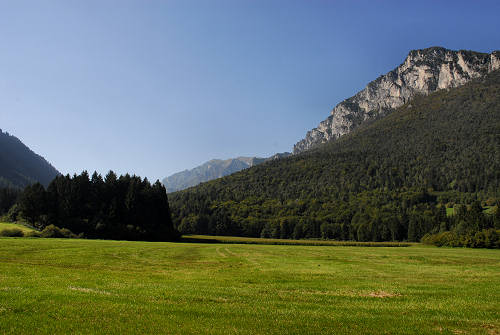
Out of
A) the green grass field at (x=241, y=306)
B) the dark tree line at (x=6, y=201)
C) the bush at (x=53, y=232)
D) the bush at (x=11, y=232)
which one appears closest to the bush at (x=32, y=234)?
the bush at (x=53, y=232)

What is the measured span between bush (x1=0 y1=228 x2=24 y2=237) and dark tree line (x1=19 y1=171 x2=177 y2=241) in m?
19.8

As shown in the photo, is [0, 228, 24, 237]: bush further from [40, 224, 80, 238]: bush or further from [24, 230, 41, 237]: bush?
[40, 224, 80, 238]: bush

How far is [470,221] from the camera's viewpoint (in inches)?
4968

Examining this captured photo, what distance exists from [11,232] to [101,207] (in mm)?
32352

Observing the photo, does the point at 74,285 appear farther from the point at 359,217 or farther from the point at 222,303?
the point at 359,217

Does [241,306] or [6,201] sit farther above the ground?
[6,201]

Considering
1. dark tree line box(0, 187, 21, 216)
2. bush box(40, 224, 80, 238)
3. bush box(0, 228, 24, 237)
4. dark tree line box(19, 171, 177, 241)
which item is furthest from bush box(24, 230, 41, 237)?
dark tree line box(0, 187, 21, 216)

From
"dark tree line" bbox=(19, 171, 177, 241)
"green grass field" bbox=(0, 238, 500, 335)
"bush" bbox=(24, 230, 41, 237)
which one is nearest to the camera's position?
"green grass field" bbox=(0, 238, 500, 335)

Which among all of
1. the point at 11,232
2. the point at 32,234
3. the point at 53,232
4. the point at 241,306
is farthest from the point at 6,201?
the point at 241,306

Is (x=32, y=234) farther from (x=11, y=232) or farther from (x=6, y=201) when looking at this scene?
(x=6, y=201)

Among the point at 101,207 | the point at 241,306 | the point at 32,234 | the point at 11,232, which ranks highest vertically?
the point at 101,207

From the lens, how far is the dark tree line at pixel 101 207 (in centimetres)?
9350

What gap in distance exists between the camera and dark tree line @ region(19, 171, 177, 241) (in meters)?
93.5

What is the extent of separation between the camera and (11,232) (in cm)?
6925
